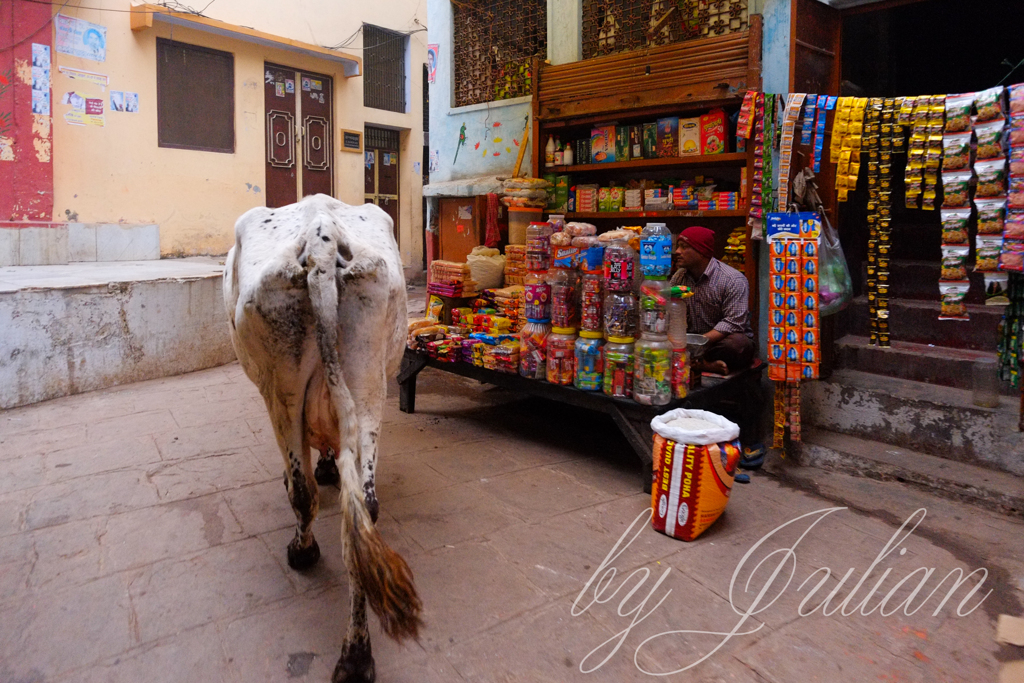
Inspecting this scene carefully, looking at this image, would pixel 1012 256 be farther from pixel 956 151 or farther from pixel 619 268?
pixel 619 268

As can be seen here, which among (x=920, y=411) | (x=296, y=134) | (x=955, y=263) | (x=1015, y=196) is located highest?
(x=296, y=134)

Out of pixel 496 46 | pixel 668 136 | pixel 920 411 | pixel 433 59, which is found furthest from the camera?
pixel 433 59

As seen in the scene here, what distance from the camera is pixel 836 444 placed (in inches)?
161

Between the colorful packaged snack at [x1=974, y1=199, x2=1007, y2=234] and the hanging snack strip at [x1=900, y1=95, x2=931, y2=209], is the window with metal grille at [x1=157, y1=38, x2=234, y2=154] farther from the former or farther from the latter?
the colorful packaged snack at [x1=974, y1=199, x2=1007, y2=234]

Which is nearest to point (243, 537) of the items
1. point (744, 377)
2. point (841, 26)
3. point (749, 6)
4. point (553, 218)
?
point (553, 218)

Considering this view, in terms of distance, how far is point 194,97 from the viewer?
32.1 feet

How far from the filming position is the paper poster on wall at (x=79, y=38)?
835cm

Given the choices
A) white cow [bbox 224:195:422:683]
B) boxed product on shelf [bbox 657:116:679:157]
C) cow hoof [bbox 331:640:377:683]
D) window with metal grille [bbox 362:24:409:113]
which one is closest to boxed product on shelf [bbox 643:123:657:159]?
boxed product on shelf [bbox 657:116:679:157]

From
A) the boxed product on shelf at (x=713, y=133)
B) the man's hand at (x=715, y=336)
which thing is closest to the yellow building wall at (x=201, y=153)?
the boxed product on shelf at (x=713, y=133)

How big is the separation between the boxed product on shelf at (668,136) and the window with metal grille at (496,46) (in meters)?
1.32

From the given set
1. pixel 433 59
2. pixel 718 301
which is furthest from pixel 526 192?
pixel 433 59

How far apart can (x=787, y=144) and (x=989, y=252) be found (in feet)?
4.07

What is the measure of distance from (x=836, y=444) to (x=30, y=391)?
5.61 metres

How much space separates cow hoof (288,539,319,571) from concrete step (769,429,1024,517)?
2638 mm
